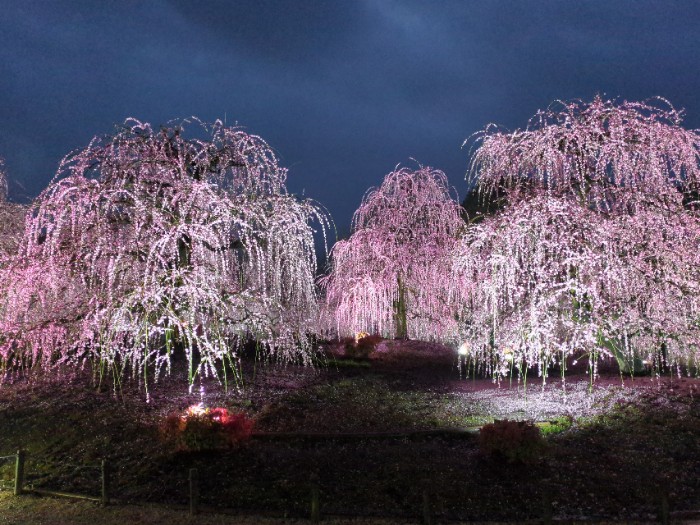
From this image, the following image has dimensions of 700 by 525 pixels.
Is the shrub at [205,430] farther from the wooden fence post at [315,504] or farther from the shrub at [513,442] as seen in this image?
the shrub at [513,442]

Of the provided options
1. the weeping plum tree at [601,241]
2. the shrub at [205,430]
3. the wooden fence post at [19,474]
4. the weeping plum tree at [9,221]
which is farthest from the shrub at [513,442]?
the weeping plum tree at [9,221]

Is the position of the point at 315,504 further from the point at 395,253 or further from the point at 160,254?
the point at 395,253

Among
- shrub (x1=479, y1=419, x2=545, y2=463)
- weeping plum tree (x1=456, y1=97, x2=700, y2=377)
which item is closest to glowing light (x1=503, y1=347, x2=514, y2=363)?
weeping plum tree (x1=456, y1=97, x2=700, y2=377)

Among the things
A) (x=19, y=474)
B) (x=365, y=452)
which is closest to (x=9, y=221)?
(x=19, y=474)

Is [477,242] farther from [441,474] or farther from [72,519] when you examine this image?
[72,519]

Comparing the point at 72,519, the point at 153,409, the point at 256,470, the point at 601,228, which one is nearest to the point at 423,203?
the point at 601,228

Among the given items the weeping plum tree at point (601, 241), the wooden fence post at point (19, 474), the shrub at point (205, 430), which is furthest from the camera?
the weeping plum tree at point (601, 241)

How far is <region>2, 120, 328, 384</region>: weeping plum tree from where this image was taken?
28.8 ft

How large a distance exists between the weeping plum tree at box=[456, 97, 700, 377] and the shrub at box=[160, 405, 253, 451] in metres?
5.12

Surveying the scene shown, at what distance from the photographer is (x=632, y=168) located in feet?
35.5

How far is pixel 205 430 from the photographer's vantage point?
8891mm

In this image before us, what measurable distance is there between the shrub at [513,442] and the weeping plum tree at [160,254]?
3677 mm

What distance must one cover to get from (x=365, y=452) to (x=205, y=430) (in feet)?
8.20

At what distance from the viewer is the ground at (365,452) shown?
7289 millimetres
